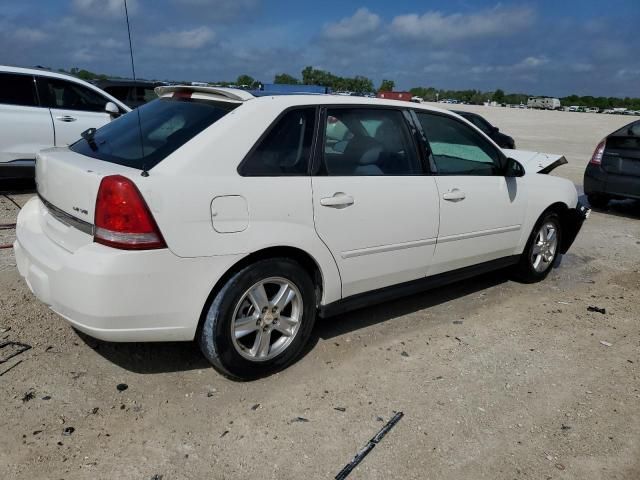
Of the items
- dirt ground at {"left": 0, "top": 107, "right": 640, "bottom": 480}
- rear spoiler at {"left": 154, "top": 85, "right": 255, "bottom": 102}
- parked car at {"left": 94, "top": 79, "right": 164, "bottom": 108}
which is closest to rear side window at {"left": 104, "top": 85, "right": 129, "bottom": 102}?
parked car at {"left": 94, "top": 79, "right": 164, "bottom": 108}

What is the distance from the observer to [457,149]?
450 cm

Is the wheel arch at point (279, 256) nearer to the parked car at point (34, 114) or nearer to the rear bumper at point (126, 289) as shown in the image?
the rear bumper at point (126, 289)

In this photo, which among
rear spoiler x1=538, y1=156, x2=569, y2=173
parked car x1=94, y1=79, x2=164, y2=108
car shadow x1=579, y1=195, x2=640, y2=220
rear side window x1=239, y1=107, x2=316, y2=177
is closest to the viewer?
rear side window x1=239, y1=107, x2=316, y2=177

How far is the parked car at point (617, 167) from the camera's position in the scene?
26.8 feet

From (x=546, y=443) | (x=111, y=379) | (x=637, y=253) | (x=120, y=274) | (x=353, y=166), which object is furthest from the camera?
(x=637, y=253)

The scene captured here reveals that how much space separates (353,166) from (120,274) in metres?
1.60

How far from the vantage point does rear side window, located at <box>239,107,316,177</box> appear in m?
→ 3.14

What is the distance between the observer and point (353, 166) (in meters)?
3.60

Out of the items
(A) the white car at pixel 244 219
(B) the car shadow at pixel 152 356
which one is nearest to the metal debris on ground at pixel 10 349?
(B) the car shadow at pixel 152 356

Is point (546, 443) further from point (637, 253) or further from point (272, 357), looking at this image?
point (637, 253)

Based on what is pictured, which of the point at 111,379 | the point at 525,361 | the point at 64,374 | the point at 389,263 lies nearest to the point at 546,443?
the point at 525,361

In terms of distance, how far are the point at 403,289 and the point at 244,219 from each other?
1.51 m

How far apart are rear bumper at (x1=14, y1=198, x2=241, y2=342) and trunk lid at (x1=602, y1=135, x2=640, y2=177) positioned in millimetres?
7307

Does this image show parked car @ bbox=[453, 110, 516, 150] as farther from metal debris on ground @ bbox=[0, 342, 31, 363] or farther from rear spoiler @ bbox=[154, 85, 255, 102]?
metal debris on ground @ bbox=[0, 342, 31, 363]
